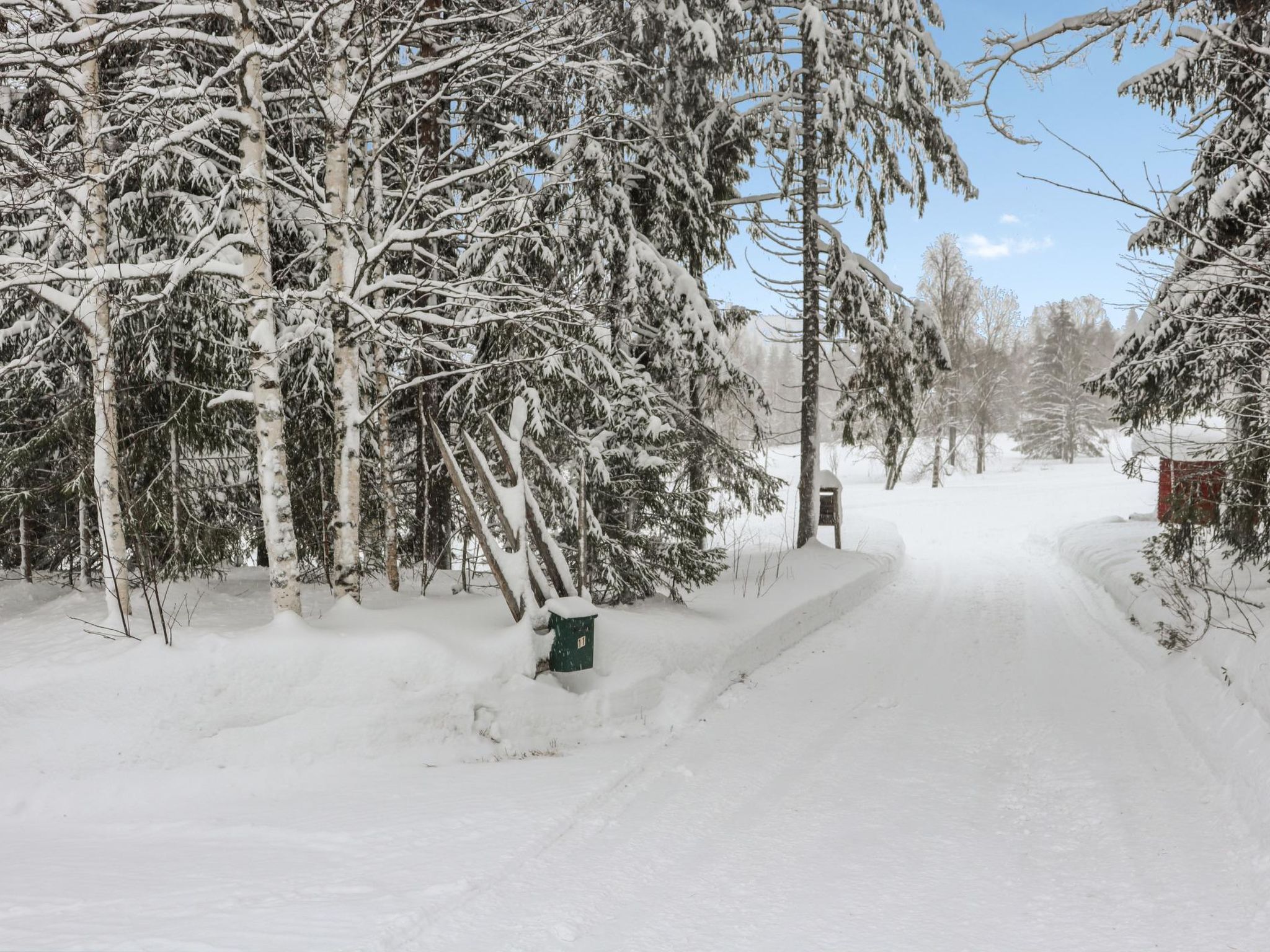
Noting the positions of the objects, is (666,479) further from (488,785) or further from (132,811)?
(132,811)

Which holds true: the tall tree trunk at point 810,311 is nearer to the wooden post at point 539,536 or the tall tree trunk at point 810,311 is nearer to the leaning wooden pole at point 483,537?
the wooden post at point 539,536

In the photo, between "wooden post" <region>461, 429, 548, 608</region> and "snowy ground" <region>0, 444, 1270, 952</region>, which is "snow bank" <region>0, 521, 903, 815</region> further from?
"wooden post" <region>461, 429, 548, 608</region>

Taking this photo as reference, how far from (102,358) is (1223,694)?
30.5 ft

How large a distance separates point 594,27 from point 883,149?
23.6 ft

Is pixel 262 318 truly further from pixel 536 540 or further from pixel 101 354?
pixel 536 540

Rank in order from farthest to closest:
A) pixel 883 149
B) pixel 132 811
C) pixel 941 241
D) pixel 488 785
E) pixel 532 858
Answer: pixel 941 241 < pixel 883 149 < pixel 488 785 < pixel 132 811 < pixel 532 858

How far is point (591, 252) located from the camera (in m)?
8.61

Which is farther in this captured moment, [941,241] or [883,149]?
[941,241]

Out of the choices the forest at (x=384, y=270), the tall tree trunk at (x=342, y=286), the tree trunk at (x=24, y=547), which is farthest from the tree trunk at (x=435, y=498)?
the tree trunk at (x=24, y=547)

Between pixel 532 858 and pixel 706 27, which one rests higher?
pixel 706 27

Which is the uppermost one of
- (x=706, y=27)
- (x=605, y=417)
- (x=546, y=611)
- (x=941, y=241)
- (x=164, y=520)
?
(x=941, y=241)

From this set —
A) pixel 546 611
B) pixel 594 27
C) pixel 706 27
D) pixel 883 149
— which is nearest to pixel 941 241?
pixel 883 149

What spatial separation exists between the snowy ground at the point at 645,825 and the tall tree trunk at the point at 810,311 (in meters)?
6.76

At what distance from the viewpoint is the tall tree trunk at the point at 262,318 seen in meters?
5.58
